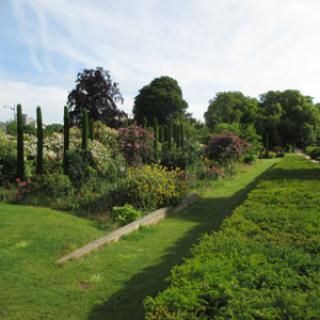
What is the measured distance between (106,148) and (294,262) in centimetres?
1089

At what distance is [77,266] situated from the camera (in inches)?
206

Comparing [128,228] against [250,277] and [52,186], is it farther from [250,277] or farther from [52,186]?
[250,277]

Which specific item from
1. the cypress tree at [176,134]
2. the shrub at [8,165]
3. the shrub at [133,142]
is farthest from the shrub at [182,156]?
the cypress tree at [176,134]

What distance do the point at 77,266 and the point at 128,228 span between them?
1.91m

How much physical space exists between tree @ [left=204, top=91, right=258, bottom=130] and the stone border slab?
35290 millimetres

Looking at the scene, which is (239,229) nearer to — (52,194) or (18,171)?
(52,194)

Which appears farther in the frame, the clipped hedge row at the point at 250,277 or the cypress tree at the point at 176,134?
the cypress tree at the point at 176,134

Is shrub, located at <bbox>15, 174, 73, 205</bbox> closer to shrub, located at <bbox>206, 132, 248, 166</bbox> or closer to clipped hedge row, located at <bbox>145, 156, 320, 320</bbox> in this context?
clipped hedge row, located at <bbox>145, 156, 320, 320</bbox>

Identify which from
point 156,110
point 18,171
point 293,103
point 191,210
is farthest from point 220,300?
point 293,103

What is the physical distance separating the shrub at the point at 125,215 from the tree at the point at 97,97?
56.8 feet

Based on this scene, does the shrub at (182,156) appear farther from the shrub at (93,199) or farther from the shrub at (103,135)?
the shrub at (93,199)

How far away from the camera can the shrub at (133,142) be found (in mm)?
12695

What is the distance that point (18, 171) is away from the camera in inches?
460

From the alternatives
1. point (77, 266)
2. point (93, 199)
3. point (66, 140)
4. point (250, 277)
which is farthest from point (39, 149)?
point (250, 277)
